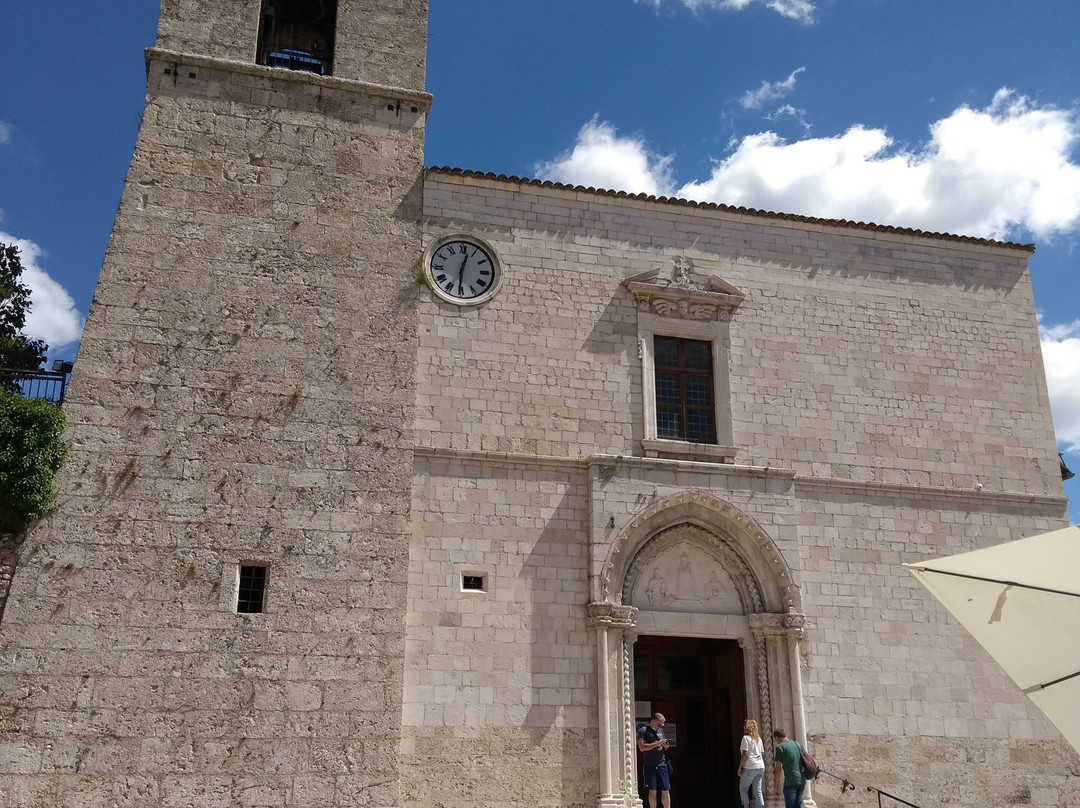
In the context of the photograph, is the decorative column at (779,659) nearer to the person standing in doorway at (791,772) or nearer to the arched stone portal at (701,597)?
the arched stone portal at (701,597)

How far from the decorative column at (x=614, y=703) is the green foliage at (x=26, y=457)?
21.2ft

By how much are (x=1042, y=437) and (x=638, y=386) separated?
6600 millimetres

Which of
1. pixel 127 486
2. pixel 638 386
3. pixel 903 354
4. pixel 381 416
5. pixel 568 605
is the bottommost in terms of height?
pixel 568 605

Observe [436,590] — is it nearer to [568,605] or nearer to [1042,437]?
[568,605]

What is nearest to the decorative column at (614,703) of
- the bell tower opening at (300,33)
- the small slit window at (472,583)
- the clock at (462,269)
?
the small slit window at (472,583)

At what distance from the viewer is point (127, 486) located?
11094 mm

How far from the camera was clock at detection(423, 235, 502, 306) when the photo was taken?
1338 cm

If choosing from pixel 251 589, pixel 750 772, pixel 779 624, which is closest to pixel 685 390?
pixel 779 624

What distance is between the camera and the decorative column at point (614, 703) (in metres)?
11.7

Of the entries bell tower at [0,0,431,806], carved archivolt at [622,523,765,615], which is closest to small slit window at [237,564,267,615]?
bell tower at [0,0,431,806]

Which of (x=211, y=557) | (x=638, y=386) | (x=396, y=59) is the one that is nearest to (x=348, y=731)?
(x=211, y=557)

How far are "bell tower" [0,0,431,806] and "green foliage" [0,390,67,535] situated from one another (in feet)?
0.74

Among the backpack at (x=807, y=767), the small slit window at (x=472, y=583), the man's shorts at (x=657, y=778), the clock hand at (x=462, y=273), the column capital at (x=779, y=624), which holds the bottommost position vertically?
the man's shorts at (x=657, y=778)

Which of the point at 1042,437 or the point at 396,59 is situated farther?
the point at 1042,437
